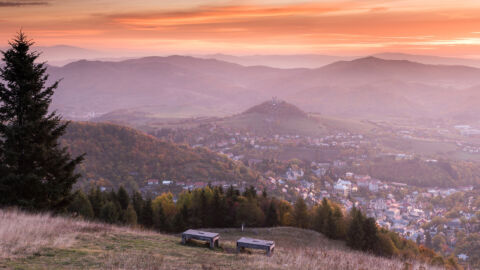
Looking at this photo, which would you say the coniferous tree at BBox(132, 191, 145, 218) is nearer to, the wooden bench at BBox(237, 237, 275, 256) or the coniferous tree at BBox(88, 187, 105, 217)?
the coniferous tree at BBox(88, 187, 105, 217)

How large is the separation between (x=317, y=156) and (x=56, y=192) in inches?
5594

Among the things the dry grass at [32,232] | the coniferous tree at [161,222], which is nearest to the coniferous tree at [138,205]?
the coniferous tree at [161,222]

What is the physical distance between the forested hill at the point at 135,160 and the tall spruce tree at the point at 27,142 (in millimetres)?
69981

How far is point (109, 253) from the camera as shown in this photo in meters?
11.3

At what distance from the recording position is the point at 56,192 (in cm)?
1823

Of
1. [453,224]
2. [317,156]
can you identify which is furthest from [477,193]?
[317,156]

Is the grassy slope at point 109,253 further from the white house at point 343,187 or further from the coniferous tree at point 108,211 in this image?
the white house at point 343,187

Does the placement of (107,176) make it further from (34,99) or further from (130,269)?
(130,269)

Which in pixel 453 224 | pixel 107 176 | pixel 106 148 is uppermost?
pixel 106 148

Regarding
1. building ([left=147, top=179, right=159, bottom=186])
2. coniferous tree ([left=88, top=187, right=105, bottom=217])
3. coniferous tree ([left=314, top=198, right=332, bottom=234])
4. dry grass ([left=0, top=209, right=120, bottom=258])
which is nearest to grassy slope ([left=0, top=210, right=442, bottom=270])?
dry grass ([left=0, top=209, right=120, bottom=258])

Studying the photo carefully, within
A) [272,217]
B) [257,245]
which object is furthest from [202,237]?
[272,217]

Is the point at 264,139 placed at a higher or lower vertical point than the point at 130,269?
higher

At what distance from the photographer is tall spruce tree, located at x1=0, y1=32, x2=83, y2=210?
17500 millimetres

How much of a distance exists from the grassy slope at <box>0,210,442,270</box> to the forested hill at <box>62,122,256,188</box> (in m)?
75.0
